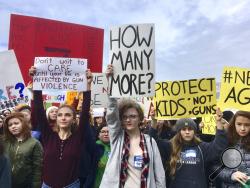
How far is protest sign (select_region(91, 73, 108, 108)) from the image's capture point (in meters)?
8.13

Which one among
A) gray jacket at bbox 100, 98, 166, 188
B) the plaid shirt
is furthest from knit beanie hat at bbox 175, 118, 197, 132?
the plaid shirt

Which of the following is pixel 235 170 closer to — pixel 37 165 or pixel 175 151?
pixel 175 151

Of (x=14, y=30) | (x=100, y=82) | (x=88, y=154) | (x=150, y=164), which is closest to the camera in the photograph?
(x=150, y=164)

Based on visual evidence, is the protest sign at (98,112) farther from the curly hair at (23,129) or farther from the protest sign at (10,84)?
the curly hair at (23,129)

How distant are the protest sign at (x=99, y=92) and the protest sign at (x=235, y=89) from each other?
2916mm

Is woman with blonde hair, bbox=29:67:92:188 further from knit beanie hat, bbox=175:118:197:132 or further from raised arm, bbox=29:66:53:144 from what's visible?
knit beanie hat, bbox=175:118:197:132

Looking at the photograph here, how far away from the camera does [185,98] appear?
6.14 metres

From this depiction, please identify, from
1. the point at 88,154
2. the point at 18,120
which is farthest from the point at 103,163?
the point at 18,120

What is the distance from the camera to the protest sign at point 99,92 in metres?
8.13

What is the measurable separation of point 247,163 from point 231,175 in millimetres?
229

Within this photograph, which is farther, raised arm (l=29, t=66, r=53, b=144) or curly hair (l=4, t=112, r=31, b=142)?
curly hair (l=4, t=112, r=31, b=142)

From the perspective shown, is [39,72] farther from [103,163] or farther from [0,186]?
[0,186]

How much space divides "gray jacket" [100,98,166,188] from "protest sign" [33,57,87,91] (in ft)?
4.08

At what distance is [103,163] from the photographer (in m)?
5.52
